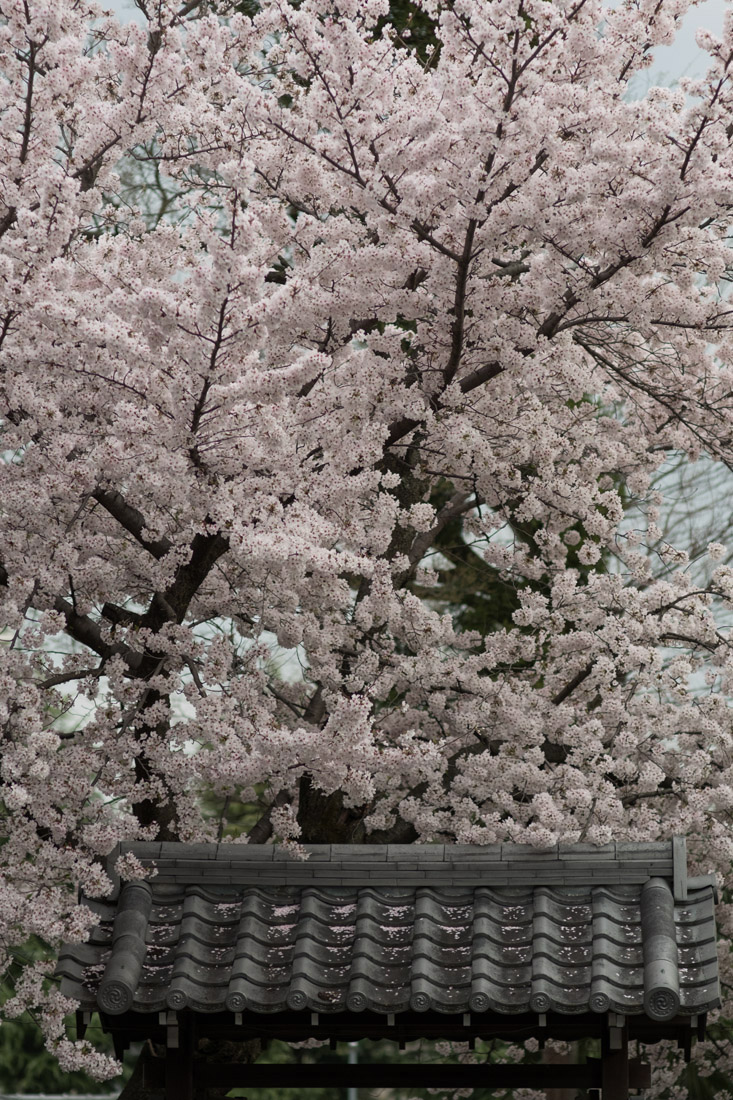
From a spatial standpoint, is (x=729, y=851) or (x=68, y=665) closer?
(x=68, y=665)

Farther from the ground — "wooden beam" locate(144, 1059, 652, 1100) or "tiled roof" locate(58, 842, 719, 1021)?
"tiled roof" locate(58, 842, 719, 1021)

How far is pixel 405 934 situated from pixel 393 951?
0.37ft

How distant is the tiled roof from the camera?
4625mm

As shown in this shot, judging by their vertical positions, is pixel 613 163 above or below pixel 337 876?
above

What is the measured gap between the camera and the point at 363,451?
5613mm

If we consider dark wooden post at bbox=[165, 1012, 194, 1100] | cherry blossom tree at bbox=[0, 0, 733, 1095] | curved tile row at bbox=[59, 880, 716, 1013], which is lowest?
dark wooden post at bbox=[165, 1012, 194, 1100]

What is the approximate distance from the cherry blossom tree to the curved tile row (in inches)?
11.0

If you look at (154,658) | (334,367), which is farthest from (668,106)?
(154,658)

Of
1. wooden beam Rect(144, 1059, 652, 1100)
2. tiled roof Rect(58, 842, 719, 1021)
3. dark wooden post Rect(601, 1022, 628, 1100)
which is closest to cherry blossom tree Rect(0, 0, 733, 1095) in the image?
tiled roof Rect(58, 842, 719, 1021)

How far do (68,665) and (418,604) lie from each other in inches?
67.4

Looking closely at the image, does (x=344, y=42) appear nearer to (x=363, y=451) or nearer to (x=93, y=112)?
(x=93, y=112)

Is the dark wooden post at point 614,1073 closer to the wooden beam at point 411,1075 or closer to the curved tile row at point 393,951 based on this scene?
the wooden beam at point 411,1075

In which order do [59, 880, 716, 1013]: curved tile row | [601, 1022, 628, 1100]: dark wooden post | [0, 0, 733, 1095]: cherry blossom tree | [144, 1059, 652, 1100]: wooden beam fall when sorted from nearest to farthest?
[59, 880, 716, 1013]: curved tile row, [601, 1022, 628, 1100]: dark wooden post, [144, 1059, 652, 1100]: wooden beam, [0, 0, 733, 1095]: cherry blossom tree

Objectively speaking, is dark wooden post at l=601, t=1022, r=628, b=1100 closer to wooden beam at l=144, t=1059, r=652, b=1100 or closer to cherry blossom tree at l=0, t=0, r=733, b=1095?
wooden beam at l=144, t=1059, r=652, b=1100
